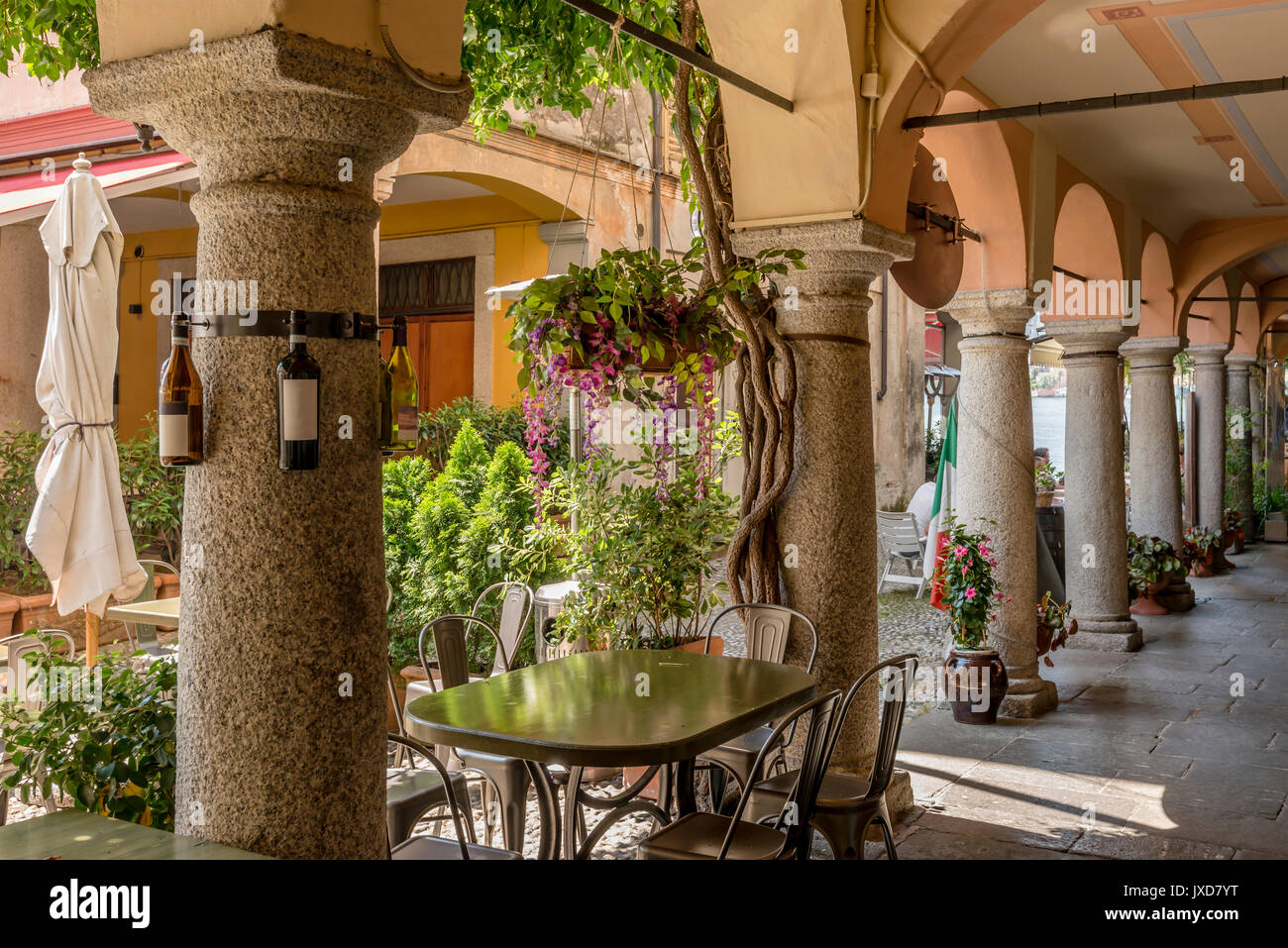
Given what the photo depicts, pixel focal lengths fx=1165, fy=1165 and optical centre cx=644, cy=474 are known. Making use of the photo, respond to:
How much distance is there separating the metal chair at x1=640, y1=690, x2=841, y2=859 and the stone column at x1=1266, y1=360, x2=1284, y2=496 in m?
16.8

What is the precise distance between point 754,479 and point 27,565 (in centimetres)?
491

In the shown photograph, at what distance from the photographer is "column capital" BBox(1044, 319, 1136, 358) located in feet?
27.4

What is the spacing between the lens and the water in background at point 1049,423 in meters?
28.9

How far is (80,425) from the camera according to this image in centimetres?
462

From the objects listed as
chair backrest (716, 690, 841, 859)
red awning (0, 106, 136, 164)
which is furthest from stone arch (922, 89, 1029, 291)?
red awning (0, 106, 136, 164)

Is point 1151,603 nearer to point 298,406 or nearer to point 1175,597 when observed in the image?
point 1175,597

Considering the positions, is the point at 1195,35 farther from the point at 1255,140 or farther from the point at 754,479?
the point at 754,479

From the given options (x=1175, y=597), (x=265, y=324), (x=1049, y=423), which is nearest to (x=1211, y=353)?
(x=1175, y=597)

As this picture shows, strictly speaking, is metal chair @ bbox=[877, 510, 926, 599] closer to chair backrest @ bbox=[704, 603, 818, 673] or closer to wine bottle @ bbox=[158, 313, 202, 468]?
chair backrest @ bbox=[704, 603, 818, 673]

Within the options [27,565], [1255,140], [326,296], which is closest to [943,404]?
[1255,140]

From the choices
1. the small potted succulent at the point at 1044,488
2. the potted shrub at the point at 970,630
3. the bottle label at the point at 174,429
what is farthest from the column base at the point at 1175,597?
the bottle label at the point at 174,429

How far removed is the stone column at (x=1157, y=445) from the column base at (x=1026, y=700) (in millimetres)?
4336

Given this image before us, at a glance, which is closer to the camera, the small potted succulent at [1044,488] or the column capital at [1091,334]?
the column capital at [1091,334]

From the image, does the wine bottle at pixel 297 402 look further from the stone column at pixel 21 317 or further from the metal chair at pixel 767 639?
the stone column at pixel 21 317
